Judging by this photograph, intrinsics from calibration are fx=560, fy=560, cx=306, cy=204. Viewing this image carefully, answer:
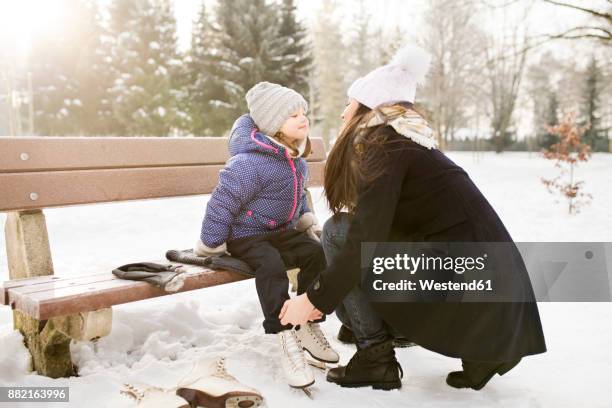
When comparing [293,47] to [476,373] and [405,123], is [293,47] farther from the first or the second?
[476,373]

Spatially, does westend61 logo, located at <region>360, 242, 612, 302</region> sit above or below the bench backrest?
below

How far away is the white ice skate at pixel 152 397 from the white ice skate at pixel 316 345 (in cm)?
71

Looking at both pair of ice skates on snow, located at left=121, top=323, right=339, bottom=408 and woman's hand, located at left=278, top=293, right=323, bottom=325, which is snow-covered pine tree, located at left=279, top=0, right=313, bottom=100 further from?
woman's hand, located at left=278, top=293, right=323, bottom=325

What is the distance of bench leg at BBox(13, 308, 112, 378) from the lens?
7.83ft

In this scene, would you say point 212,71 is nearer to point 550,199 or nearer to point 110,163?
point 550,199

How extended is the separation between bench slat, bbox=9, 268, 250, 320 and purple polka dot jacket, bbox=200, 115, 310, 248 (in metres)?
0.29

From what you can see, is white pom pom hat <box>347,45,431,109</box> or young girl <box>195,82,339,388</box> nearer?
white pom pom hat <box>347,45,431,109</box>

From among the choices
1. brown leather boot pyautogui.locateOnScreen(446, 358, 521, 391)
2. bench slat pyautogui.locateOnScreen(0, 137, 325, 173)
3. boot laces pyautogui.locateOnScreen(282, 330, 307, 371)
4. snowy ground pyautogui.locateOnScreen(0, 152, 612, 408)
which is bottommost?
snowy ground pyautogui.locateOnScreen(0, 152, 612, 408)

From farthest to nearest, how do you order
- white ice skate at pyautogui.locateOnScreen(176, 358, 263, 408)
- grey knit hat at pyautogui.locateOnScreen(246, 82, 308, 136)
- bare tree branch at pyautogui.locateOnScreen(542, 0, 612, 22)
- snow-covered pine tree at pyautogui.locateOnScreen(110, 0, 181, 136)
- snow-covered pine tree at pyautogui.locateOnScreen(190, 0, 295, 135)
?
snow-covered pine tree at pyautogui.locateOnScreen(110, 0, 181, 136) < snow-covered pine tree at pyautogui.locateOnScreen(190, 0, 295, 135) < bare tree branch at pyautogui.locateOnScreen(542, 0, 612, 22) < grey knit hat at pyautogui.locateOnScreen(246, 82, 308, 136) < white ice skate at pyautogui.locateOnScreen(176, 358, 263, 408)

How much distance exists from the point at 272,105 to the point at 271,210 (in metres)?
0.53

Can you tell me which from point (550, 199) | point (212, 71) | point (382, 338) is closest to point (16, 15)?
point (212, 71)

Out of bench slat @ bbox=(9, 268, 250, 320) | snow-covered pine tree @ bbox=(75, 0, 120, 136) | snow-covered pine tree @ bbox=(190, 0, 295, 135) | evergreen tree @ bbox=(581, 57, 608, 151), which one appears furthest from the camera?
evergreen tree @ bbox=(581, 57, 608, 151)

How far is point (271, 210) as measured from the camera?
286 centimetres

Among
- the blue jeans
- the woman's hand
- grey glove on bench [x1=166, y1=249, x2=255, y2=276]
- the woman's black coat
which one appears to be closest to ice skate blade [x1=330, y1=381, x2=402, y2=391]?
the blue jeans
